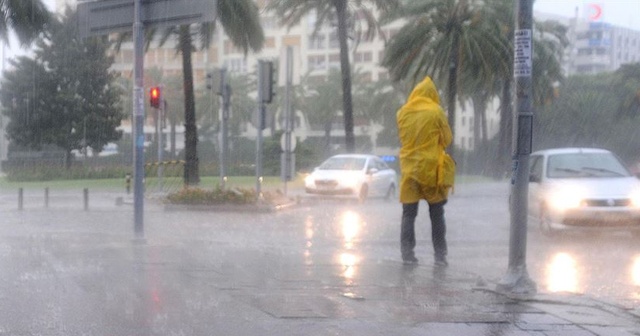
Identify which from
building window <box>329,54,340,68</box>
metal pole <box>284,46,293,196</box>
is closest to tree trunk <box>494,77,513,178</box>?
metal pole <box>284,46,293,196</box>

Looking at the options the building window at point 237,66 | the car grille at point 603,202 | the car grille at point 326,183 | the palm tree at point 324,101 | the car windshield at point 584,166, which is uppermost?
the building window at point 237,66

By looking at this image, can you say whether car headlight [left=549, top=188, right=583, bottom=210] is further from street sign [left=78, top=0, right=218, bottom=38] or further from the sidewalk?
street sign [left=78, top=0, right=218, bottom=38]

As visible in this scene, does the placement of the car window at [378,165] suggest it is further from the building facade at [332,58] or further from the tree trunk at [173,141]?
the tree trunk at [173,141]

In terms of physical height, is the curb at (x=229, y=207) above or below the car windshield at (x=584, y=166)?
below

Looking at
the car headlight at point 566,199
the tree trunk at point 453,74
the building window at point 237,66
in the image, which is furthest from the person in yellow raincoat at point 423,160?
the building window at point 237,66

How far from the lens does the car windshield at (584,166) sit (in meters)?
15.8

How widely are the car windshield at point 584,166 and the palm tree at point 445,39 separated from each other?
1903 centimetres

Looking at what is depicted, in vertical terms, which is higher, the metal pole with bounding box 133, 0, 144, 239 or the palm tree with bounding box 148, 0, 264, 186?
the palm tree with bounding box 148, 0, 264, 186

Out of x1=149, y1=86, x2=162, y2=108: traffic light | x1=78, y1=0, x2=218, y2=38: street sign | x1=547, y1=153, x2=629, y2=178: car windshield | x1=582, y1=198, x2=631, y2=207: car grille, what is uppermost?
x1=78, y1=0, x2=218, y2=38: street sign

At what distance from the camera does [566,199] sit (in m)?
14.7

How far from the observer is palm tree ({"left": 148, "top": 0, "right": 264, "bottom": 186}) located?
3228 cm

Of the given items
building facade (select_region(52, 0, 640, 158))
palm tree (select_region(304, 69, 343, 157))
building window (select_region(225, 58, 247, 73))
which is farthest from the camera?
building window (select_region(225, 58, 247, 73))

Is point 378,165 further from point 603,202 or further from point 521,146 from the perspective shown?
point 521,146

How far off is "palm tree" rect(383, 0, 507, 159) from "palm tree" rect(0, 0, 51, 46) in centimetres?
Result: 1279
